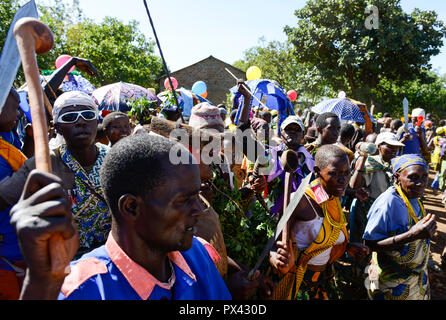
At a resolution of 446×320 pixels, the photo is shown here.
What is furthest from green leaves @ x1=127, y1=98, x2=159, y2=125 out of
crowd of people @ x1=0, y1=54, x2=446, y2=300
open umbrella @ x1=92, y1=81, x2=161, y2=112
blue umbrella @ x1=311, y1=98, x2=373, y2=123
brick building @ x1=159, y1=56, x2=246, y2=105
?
brick building @ x1=159, y1=56, x2=246, y2=105

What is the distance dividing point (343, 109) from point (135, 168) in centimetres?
642

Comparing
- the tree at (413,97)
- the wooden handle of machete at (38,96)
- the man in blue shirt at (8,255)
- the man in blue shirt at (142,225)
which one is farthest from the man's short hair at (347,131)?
the tree at (413,97)

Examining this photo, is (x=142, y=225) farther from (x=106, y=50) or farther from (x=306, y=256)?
(x=106, y=50)

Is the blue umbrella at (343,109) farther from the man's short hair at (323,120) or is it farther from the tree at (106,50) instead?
the tree at (106,50)

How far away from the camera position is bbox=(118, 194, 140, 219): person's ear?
1183 mm

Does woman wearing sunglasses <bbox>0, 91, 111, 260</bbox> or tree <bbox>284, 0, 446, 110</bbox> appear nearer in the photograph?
woman wearing sunglasses <bbox>0, 91, 111, 260</bbox>

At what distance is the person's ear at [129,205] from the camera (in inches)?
46.6

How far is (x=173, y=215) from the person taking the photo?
1.20 m

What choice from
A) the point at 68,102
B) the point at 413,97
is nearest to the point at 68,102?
the point at 68,102

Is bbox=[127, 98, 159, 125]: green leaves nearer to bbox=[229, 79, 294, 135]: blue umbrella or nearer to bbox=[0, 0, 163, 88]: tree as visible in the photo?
bbox=[229, 79, 294, 135]: blue umbrella

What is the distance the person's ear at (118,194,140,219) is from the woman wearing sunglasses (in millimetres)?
1131

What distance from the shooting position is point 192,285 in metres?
1.37

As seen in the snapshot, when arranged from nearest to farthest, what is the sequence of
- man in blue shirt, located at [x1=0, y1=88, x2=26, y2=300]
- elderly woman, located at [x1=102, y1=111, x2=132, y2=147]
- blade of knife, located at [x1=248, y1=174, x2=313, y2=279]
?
blade of knife, located at [x1=248, y1=174, x2=313, y2=279] < man in blue shirt, located at [x1=0, y1=88, x2=26, y2=300] < elderly woman, located at [x1=102, y1=111, x2=132, y2=147]
